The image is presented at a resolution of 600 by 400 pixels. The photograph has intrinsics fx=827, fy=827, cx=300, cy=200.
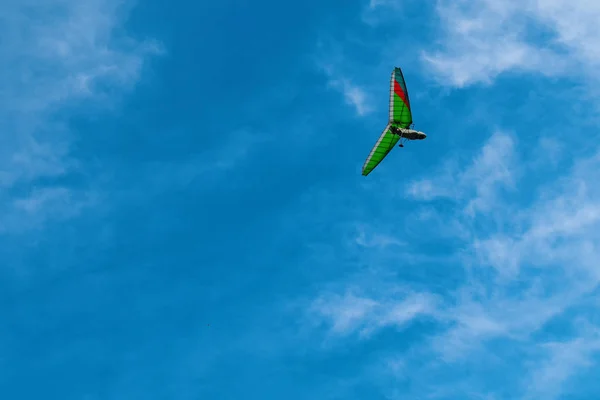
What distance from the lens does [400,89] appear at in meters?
117

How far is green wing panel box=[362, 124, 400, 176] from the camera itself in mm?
118250

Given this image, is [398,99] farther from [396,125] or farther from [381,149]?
[381,149]

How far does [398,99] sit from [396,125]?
12.6 feet

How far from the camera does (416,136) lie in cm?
11794

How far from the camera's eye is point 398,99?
4601 inches

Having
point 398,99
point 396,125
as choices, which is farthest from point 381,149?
point 398,99

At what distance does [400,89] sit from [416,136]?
7.08m

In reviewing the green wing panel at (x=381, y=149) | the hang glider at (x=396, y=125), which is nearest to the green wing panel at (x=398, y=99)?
the hang glider at (x=396, y=125)

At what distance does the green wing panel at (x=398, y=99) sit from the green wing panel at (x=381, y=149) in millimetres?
1839

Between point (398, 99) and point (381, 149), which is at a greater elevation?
point (398, 99)

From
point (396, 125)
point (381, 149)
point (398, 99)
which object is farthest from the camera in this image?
point (381, 149)

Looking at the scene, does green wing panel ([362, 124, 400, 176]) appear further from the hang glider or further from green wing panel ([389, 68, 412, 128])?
green wing panel ([389, 68, 412, 128])

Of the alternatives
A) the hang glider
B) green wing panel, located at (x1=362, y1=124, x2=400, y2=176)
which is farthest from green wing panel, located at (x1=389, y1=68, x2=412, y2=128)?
green wing panel, located at (x1=362, y1=124, x2=400, y2=176)

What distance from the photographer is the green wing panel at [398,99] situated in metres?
117
